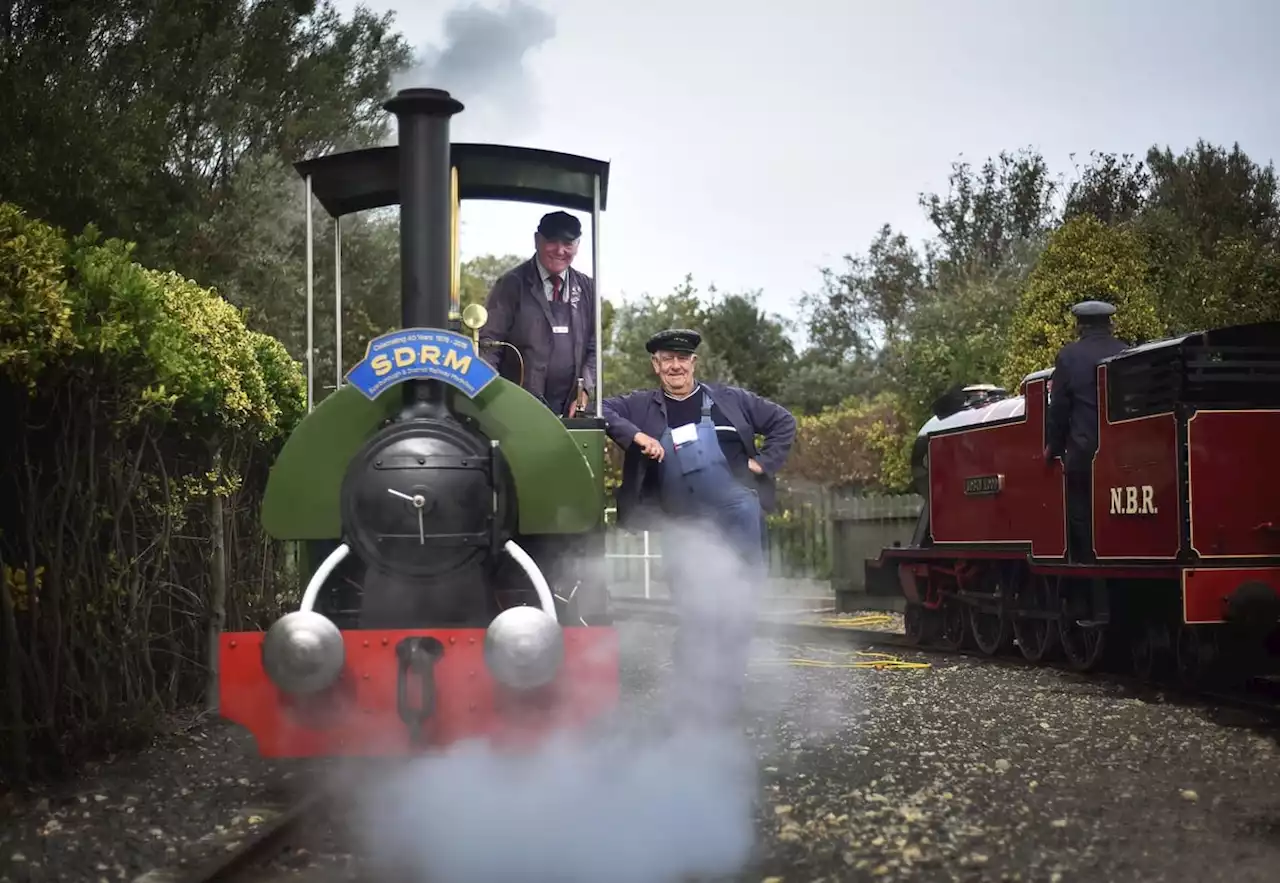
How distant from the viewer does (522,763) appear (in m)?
5.52

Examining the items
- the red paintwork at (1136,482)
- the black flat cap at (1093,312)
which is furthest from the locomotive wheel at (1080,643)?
the black flat cap at (1093,312)

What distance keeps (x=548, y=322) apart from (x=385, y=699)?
6.96 feet

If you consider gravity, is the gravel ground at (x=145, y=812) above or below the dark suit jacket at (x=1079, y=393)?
below

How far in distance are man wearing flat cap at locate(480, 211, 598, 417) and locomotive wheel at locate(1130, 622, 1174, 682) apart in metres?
5.17

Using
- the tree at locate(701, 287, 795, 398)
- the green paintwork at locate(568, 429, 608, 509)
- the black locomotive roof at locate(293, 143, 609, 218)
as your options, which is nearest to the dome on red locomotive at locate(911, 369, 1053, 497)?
the black locomotive roof at locate(293, 143, 609, 218)

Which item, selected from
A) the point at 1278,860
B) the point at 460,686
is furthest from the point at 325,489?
the point at 1278,860

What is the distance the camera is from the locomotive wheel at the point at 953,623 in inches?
541

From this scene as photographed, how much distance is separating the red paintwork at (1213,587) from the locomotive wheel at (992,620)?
3.70 meters

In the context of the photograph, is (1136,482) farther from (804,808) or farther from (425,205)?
(425,205)

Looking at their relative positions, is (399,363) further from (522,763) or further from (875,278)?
(875,278)

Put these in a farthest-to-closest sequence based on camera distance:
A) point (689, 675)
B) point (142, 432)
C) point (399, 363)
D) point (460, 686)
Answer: point (689, 675), point (142, 432), point (399, 363), point (460, 686)

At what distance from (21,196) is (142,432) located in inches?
591

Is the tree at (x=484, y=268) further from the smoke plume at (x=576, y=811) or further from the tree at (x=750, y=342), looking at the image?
the smoke plume at (x=576, y=811)

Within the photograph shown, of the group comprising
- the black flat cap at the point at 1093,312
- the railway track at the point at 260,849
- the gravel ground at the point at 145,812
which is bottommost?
the gravel ground at the point at 145,812
